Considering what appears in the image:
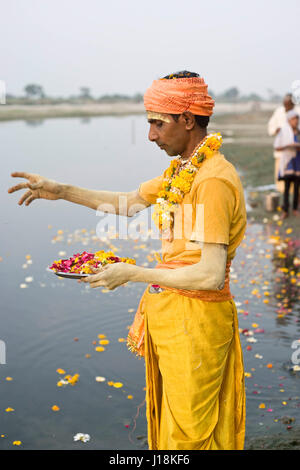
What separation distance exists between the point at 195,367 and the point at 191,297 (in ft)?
1.20

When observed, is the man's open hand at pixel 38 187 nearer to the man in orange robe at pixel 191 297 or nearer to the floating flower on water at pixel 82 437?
the man in orange robe at pixel 191 297

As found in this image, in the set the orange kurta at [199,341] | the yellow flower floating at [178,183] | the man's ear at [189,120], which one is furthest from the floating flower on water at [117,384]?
the man's ear at [189,120]

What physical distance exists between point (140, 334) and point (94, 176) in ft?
58.7

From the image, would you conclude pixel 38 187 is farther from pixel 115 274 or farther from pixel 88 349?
pixel 88 349

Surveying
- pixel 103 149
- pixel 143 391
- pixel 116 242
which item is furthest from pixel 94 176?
pixel 143 391

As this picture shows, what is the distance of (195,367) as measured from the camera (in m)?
3.27

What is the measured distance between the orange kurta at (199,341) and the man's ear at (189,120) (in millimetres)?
192

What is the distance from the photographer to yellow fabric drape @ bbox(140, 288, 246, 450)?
10.7 ft

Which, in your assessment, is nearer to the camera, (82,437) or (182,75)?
(182,75)

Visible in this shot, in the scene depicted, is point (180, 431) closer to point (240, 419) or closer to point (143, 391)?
point (240, 419)

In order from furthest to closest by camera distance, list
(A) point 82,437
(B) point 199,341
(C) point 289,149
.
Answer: (C) point 289,149 < (A) point 82,437 < (B) point 199,341

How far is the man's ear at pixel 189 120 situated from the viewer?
315 centimetres

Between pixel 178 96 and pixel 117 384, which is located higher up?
pixel 178 96

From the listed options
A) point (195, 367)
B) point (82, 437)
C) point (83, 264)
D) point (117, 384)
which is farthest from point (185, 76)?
point (117, 384)
